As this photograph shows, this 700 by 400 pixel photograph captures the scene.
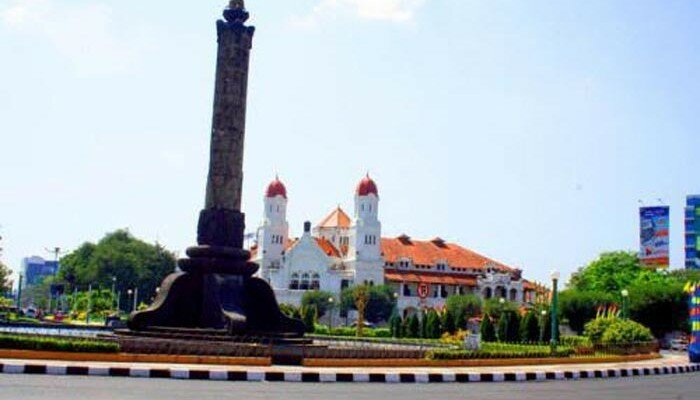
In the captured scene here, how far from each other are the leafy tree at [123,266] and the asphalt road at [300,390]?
70224mm

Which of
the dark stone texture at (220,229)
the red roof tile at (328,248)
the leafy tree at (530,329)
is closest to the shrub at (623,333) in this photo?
the leafy tree at (530,329)

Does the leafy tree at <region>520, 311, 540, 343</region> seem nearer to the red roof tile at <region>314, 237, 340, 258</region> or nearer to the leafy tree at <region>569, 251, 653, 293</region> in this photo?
the leafy tree at <region>569, 251, 653, 293</region>

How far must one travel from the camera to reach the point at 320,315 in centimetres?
7562

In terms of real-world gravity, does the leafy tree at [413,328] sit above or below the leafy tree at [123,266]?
below

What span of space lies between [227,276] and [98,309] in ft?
164

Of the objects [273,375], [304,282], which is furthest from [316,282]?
[273,375]

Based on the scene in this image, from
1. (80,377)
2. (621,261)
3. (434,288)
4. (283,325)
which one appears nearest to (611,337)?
(283,325)

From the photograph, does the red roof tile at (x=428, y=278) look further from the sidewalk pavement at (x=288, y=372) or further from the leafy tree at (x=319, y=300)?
the sidewalk pavement at (x=288, y=372)

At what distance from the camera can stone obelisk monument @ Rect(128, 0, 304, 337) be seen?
22.3 metres

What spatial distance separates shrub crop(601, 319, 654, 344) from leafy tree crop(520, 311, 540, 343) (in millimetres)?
11763

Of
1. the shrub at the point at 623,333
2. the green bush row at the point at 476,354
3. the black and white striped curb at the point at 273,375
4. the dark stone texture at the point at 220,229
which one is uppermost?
the dark stone texture at the point at 220,229

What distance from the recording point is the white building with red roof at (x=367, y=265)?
267 ft

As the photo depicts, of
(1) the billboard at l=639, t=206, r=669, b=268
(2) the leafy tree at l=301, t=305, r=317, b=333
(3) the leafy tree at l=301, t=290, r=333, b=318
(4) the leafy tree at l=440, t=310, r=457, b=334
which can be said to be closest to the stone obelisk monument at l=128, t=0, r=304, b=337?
(4) the leafy tree at l=440, t=310, r=457, b=334

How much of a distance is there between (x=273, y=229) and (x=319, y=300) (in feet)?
38.4
